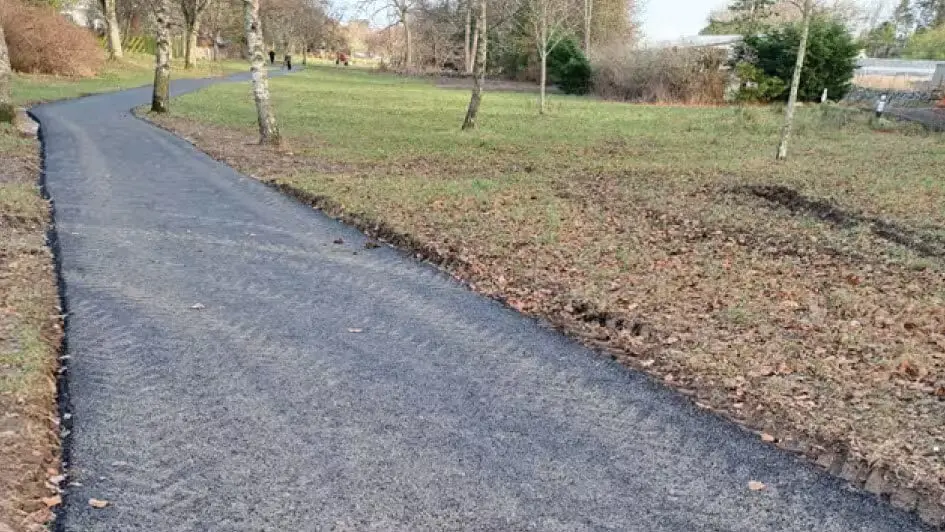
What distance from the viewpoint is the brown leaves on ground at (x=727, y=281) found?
439 cm

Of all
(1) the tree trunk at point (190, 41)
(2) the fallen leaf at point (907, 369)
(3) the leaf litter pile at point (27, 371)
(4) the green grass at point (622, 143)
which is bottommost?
(3) the leaf litter pile at point (27, 371)

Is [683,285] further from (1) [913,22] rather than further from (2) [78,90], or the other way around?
(1) [913,22]

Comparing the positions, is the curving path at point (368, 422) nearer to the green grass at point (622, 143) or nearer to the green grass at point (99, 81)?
the green grass at point (622, 143)

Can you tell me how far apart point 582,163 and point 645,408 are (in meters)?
11.2

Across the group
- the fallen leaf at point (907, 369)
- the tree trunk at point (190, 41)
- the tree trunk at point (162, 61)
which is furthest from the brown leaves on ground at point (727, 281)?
the tree trunk at point (190, 41)

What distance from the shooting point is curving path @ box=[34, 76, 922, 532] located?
10.8 ft

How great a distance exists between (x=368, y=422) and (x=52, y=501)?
1.51 m

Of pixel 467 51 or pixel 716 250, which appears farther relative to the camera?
pixel 467 51

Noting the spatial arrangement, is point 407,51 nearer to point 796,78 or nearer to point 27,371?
point 796,78

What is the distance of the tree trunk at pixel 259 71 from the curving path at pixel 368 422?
8.81 meters

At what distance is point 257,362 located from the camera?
4805 millimetres

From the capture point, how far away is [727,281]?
6.81 metres

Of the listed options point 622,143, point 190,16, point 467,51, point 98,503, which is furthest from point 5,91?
point 467,51

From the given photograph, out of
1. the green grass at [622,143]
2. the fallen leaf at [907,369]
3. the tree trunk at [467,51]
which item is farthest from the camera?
the tree trunk at [467,51]
